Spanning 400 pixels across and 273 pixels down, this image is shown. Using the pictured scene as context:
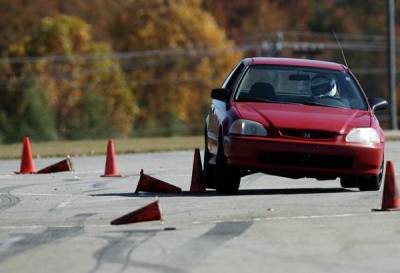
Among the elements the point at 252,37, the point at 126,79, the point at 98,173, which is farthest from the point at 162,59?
the point at 98,173

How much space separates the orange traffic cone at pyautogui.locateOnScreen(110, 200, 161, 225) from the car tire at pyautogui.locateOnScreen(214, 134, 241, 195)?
10.1ft

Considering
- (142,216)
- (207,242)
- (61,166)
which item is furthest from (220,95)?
(207,242)

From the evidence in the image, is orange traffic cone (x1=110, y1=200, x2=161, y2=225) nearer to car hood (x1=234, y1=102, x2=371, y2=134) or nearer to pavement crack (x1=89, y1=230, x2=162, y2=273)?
pavement crack (x1=89, y1=230, x2=162, y2=273)

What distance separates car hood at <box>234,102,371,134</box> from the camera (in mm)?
15539

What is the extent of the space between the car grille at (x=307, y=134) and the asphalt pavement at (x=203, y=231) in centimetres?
66

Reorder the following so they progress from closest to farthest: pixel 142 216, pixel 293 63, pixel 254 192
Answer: pixel 142 216, pixel 254 192, pixel 293 63

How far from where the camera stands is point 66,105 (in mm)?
82000

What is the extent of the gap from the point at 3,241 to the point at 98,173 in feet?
31.9

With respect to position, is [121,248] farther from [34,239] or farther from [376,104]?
[376,104]

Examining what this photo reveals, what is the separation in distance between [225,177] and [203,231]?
3.77m

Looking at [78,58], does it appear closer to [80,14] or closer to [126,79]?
[126,79]

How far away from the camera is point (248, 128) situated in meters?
15.6

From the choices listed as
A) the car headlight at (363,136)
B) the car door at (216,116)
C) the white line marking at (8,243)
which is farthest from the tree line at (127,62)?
the white line marking at (8,243)

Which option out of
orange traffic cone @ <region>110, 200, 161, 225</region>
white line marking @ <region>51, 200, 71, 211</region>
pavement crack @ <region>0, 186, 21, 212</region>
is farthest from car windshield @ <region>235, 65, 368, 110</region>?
orange traffic cone @ <region>110, 200, 161, 225</region>
